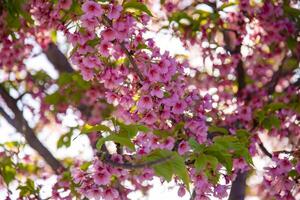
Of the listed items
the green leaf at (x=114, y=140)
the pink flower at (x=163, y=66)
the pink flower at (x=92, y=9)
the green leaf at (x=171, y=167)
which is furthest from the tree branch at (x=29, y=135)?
the green leaf at (x=171, y=167)

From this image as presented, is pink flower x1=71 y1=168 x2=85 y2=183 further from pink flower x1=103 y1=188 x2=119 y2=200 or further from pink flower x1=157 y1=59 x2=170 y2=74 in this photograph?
pink flower x1=157 y1=59 x2=170 y2=74

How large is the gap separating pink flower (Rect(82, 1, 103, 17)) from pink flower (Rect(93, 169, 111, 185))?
2.59 ft

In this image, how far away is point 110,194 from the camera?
291 centimetres

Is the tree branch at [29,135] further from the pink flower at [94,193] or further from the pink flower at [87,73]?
the pink flower at [94,193]

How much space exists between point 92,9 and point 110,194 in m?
0.98

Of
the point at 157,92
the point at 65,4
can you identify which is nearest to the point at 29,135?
the point at 65,4

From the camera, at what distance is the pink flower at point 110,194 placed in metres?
2.88

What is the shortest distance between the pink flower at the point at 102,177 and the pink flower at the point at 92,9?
31.0 inches

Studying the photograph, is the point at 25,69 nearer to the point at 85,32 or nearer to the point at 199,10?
the point at 199,10

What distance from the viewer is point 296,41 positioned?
5148 millimetres

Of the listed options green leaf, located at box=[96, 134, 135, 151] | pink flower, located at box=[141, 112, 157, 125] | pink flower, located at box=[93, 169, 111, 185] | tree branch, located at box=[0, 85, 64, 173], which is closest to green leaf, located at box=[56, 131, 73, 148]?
tree branch, located at box=[0, 85, 64, 173]

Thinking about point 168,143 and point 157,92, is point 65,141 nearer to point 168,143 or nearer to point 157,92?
point 168,143

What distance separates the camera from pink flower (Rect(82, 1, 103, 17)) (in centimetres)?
273

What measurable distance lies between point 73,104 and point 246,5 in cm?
197
